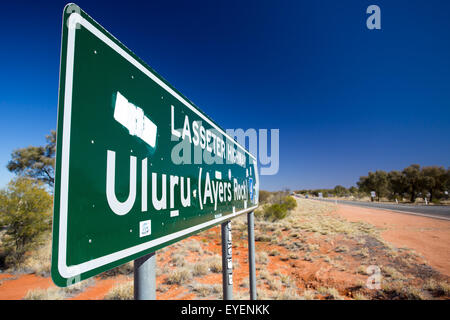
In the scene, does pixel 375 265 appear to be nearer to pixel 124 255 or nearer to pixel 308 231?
pixel 308 231

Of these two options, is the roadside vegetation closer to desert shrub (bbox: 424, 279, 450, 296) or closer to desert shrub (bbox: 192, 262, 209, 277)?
desert shrub (bbox: 424, 279, 450, 296)

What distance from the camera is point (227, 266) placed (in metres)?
2.12

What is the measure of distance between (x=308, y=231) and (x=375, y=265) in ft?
23.0

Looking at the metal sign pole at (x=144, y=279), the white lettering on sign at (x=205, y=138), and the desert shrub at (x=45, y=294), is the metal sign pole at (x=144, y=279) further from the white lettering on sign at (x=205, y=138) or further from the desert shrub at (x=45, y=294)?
the desert shrub at (x=45, y=294)

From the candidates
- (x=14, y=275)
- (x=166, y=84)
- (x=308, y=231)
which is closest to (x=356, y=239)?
(x=308, y=231)

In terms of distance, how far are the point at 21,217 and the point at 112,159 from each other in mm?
11739

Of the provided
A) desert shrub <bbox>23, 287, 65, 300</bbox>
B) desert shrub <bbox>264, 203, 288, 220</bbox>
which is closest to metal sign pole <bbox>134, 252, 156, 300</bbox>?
desert shrub <bbox>23, 287, 65, 300</bbox>

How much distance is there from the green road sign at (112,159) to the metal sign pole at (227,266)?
846mm

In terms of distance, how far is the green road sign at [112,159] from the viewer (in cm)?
60

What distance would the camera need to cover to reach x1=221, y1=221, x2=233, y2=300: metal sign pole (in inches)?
80.9

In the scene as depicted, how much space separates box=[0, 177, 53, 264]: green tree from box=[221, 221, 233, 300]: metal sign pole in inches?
415

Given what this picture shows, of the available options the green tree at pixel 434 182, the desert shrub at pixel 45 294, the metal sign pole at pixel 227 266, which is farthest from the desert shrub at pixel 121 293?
the green tree at pixel 434 182

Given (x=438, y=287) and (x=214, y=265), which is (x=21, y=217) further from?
(x=438, y=287)

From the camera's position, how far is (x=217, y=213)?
6.34ft
